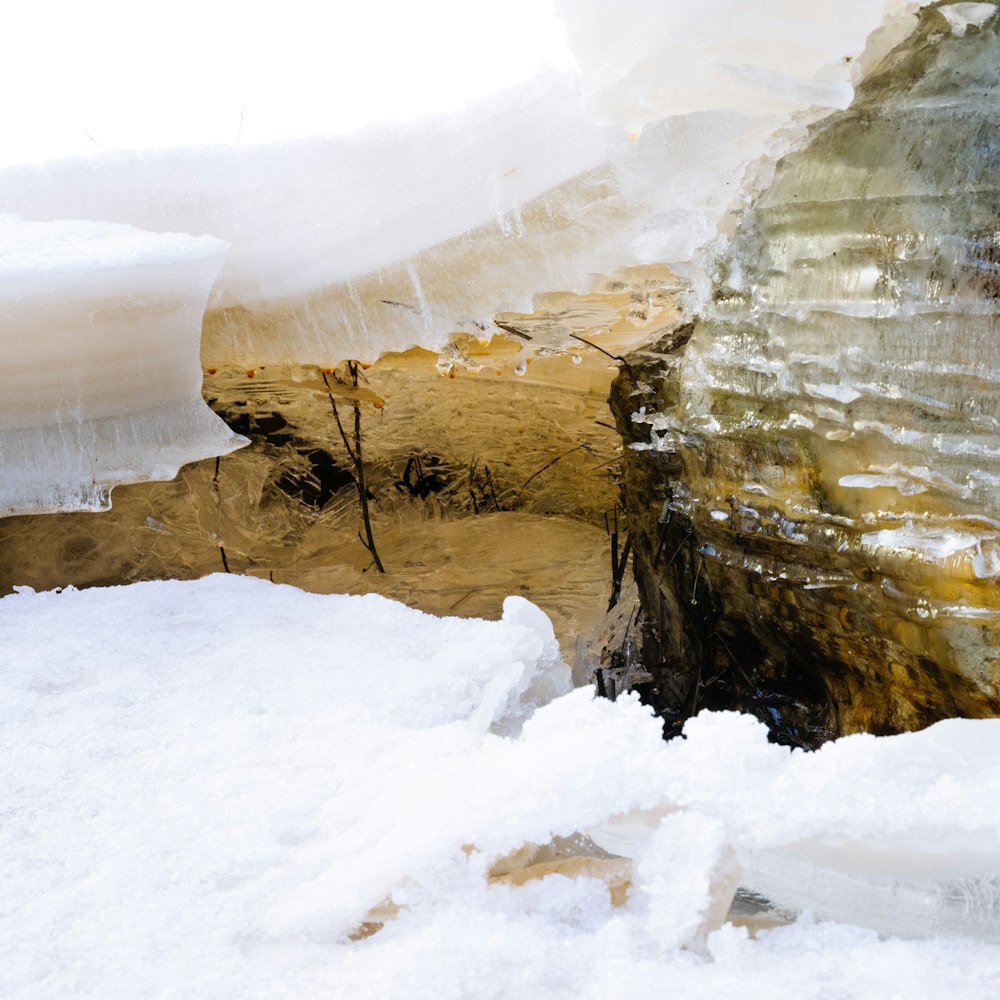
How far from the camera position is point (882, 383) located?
161 cm

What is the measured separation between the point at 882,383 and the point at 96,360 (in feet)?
5.06

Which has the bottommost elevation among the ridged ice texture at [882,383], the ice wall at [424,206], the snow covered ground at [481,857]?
the snow covered ground at [481,857]

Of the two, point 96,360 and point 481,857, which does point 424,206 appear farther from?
point 481,857

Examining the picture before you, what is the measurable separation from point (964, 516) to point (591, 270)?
0.86 meters

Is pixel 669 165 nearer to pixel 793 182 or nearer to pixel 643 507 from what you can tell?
pixel 793 182

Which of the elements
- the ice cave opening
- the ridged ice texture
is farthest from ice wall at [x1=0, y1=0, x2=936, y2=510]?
the ridged ice texture

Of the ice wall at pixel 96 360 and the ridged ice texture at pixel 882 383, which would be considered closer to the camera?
the ridged ice texture at pixel 882 383

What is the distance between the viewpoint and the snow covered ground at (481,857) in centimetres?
92

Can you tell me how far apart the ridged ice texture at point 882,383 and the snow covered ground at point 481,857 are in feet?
1.83

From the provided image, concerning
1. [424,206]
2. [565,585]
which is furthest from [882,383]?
[565,585]

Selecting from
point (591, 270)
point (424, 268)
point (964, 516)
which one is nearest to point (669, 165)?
point (591, 270)

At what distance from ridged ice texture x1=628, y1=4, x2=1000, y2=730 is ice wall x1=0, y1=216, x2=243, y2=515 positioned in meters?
1.06

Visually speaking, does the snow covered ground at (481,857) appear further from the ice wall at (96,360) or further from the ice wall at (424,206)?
the ice wall at (424,206)

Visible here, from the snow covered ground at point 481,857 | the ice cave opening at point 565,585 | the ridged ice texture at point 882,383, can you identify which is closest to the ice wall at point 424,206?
the ice cave opening at point 565,585
